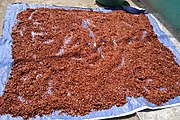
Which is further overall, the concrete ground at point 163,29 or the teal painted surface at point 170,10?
the teal painted surface at point 170,10

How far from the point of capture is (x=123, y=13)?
4469 mm

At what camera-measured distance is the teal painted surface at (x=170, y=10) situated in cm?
443

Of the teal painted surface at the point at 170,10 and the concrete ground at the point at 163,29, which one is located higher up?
the teal painted surface at the point at 170,10

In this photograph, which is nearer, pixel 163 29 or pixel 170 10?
pixel 163 29

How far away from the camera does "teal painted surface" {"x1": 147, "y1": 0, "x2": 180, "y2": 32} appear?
4.43 metres

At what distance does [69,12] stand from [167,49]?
1777 mm

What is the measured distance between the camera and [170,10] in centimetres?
457

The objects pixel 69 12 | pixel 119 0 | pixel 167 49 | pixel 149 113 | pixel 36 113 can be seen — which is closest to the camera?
pixel 36 113

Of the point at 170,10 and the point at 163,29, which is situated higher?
the point at 170,10

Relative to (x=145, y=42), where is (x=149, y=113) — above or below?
below

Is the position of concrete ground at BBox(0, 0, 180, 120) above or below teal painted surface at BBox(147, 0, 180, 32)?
below

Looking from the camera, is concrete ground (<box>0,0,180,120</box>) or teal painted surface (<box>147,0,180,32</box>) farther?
teal painted surface (<box>147,0,180,32</box>)

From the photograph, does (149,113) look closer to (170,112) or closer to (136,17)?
(170,112)

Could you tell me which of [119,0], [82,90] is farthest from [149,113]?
[119,0]
